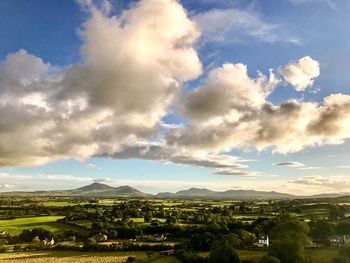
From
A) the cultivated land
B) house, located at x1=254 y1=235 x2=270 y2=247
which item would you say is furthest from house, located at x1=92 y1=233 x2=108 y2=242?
house, located at x1=254 y1=235 x2=270 y2=247

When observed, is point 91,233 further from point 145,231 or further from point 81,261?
point 81,261

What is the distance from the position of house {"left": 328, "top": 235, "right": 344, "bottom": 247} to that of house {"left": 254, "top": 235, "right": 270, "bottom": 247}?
16.2m

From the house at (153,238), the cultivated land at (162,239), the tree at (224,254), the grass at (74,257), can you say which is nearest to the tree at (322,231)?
the cultivated land at (162,239)

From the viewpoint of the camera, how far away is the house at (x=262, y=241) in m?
107

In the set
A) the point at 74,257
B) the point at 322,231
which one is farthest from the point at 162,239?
the point at 322,231

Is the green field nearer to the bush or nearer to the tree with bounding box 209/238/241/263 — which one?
the tree with bounding box 209/238/241/263

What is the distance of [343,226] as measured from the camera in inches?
4424

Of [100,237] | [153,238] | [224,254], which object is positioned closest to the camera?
[224,254]

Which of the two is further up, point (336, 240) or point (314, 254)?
point (336, 240)

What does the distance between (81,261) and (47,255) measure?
572 inches

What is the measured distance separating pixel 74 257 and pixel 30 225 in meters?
63.4

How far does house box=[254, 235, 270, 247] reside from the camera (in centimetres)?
10712

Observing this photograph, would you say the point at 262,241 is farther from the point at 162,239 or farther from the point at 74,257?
the point at 74,257

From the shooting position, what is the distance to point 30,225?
504 ft
